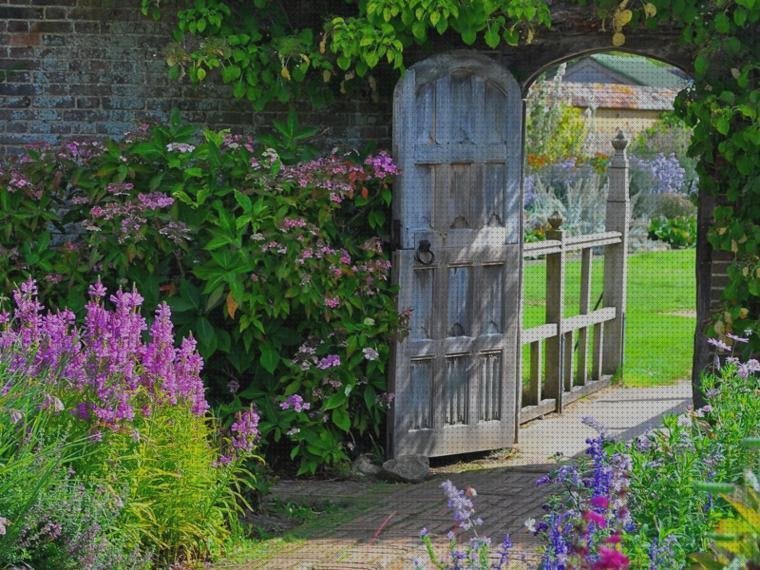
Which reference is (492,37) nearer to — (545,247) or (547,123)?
(545,247)

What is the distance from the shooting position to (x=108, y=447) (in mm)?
5188

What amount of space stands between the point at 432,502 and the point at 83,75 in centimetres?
329

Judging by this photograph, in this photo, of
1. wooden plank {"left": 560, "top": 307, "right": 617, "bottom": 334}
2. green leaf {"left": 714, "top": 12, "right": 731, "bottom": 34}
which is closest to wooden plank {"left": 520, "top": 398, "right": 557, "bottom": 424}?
wooden plank {"left": 560, "top": 307, "right": 617, "bottom": 334}

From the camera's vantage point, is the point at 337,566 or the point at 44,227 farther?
the point at 44,227

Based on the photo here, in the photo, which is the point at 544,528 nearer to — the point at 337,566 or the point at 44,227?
the point at 337,566

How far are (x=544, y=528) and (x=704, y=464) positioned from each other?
21.7 inches

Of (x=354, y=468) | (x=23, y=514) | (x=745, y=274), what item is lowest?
(x=354, y=468)

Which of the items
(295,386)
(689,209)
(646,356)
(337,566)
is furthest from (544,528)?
(689,209)

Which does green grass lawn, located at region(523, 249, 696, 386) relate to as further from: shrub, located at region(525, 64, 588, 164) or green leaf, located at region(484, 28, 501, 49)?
green leaf, located at region(484, 28, 501, 49)

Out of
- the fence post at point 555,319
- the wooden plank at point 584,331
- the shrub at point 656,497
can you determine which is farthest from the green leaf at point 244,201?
the wooden plank at point 584,331

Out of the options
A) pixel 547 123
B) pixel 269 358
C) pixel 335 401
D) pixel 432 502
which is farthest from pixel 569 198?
pixel 432 502

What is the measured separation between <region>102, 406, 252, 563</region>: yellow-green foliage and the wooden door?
226 centimetres

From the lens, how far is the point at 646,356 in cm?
1205

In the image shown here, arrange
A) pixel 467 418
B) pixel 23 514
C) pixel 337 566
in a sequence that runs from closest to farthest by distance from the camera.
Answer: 1. pixel 23 514
2. pixel 337 566
3. pixel 467 418
